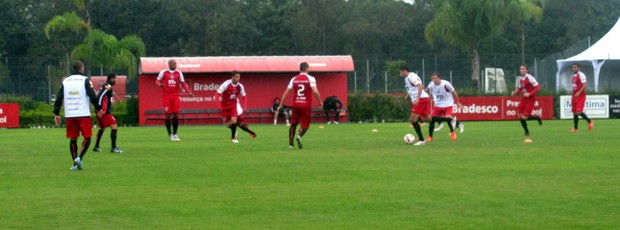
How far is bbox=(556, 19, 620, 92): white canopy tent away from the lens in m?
54.3

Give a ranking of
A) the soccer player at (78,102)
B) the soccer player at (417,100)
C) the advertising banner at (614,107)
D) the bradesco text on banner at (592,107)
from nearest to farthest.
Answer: the soccer player at (78,102) < the soccer player at (417,100) < the bradesco text on banner at (592,107) < the advertising banner at (614,107)

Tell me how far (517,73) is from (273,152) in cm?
3831

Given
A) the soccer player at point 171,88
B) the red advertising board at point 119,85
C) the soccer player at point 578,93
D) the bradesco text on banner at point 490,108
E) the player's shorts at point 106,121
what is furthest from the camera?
the red advertising board at point 119,85

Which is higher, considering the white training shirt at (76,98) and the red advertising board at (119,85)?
the red advertising board at (119,85)

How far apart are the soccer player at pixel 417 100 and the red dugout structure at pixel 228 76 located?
59.5 ft

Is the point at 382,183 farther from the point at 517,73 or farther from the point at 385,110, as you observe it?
the point at 517,73

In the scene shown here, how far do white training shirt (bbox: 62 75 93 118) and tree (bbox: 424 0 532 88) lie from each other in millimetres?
42574

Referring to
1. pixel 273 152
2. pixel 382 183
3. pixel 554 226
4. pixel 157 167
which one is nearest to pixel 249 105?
pixel 273 152

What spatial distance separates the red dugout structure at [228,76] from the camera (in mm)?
43094

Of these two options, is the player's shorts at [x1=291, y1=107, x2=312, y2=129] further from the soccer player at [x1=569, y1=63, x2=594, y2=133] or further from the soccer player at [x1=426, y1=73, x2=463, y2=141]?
the soccer player at [x1=569, y1=63, x2=594, y2=133]

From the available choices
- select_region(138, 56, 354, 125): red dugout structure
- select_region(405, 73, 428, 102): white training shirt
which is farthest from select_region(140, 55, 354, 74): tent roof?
select_region(405, 73, 428, 102): white training shirt

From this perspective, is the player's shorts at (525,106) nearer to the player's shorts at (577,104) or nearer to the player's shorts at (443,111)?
the player's shorts at (443,111)

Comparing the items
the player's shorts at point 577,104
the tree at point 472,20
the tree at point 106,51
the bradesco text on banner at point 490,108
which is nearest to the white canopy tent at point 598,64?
the tree at point 472,20

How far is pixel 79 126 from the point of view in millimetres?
17344
